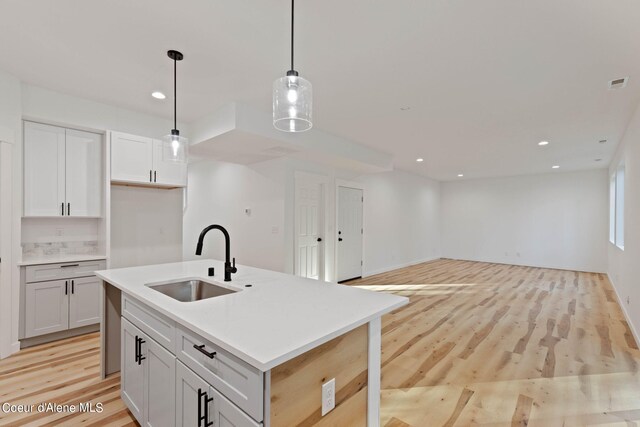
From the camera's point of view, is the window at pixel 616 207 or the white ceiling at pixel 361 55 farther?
the window at pixel 616 207

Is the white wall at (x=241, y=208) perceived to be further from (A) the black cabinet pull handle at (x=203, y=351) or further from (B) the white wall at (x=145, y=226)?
(A) the black cabinet pull handle at (x=203, y=351)

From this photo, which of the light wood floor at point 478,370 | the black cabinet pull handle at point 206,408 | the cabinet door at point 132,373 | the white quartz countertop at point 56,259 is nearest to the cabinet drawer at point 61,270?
the white quartz countertop at point 56,259

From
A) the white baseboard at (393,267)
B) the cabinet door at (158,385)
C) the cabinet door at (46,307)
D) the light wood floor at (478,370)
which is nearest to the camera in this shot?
the cabinet door at (158,385)

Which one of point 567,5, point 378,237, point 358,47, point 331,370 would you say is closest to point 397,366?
point 331,370

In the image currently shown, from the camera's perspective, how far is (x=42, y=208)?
322 centimetres

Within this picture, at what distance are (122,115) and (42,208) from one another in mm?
1351

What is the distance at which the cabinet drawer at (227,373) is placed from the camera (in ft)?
3.29

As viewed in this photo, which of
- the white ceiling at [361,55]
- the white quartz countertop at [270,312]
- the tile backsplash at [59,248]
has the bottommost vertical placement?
the white quartz countertop at [270,312]

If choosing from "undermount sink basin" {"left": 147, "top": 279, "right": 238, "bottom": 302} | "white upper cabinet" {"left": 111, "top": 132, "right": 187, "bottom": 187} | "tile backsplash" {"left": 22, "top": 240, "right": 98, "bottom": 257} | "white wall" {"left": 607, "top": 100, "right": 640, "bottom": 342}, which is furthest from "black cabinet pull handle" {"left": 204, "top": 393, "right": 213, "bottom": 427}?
"white wall" {"left": 607, "top": 100, "right": 640, "bottom": 342}

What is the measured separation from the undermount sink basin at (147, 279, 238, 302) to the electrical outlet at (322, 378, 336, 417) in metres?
1.11

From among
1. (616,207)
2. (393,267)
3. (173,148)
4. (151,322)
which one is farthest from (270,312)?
(616,207)

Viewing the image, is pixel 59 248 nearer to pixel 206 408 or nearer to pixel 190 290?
pixel 190 290

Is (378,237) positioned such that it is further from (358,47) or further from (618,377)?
(358,47)

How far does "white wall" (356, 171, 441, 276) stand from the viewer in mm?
6816
